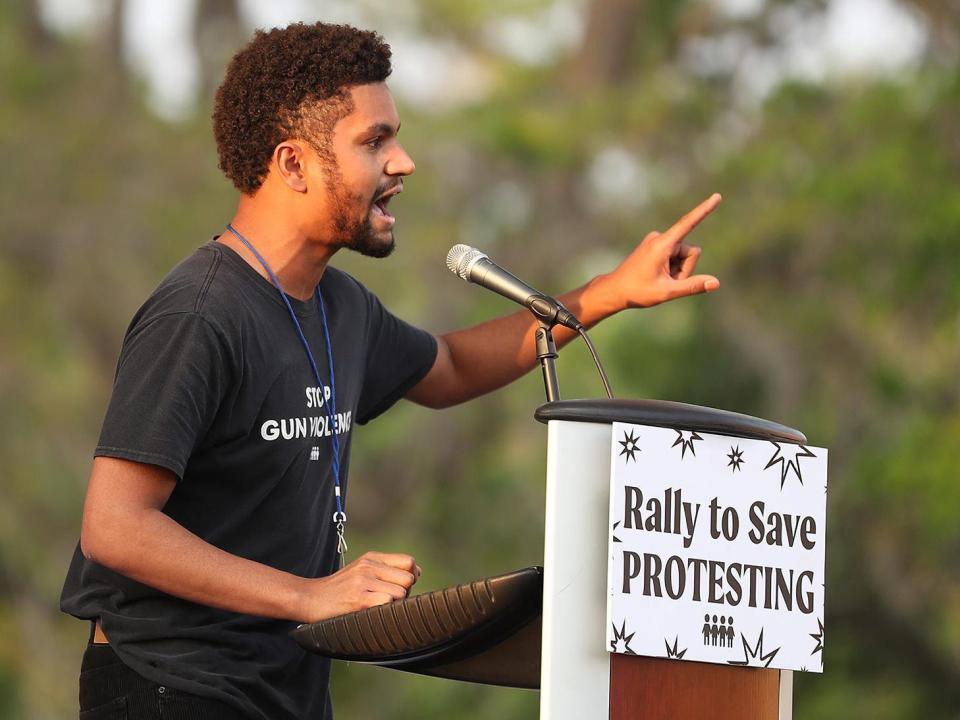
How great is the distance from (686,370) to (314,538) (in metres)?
7.43

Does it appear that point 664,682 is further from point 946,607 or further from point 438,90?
point 438,90

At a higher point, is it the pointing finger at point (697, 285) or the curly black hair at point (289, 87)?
the curly black hair at point (289, 87)

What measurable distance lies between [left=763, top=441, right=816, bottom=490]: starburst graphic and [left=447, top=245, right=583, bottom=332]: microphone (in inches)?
16.9

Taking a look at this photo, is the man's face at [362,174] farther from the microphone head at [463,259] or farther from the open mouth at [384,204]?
the microphone head at [463,259]

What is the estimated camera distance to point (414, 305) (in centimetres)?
1130

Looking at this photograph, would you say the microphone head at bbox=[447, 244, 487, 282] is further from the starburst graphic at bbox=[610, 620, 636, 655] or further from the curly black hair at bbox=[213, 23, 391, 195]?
the starburst graphic at bbox=[610, 620, 636, 655]

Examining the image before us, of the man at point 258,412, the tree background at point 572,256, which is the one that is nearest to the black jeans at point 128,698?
the man at point 258,412

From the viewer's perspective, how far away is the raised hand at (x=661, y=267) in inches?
105

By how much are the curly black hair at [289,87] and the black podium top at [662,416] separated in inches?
33.2

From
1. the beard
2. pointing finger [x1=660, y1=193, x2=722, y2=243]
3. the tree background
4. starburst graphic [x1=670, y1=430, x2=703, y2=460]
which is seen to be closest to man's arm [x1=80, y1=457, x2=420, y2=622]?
starburst graphic [x1=670, y1=430, x2=703, y2=460]

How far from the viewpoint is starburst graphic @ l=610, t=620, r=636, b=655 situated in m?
1.95

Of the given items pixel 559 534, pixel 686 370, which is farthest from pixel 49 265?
pixel 559 534

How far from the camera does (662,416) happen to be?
2029 millimetres

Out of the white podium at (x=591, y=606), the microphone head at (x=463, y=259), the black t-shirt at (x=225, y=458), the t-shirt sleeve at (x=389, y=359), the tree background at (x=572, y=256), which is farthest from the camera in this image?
the tree background at (x=572, y=256)
